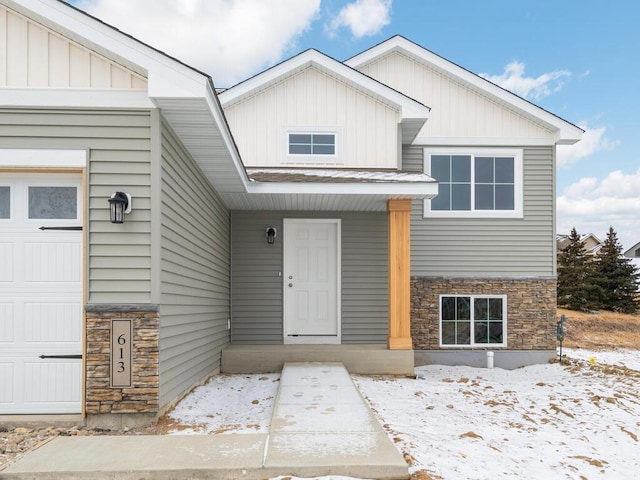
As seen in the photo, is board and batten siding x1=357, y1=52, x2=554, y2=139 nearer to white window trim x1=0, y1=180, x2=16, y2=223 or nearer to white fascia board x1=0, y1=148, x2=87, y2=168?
white fascia board x1=0, y1=148, x2=87, y2=168

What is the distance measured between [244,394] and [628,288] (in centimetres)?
1883

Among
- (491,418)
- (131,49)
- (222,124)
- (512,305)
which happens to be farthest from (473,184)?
(131,49)

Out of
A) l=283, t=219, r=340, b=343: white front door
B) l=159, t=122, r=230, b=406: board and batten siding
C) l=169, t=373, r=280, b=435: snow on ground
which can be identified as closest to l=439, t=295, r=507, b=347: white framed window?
l=283, t=219, r=340, b=343: white front door

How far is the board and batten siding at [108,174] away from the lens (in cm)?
430

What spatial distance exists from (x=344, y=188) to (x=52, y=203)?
3.57 m

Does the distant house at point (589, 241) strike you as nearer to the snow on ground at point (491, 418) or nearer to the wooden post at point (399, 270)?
the snow on ground at point (491, 418)

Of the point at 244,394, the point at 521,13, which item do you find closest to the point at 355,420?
the point at 244,394

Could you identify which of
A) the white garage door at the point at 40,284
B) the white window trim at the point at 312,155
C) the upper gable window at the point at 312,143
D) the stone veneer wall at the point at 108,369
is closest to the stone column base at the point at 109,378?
the stone veneer wall at the point at 108,369

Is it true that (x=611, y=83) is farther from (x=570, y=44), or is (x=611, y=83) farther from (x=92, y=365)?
(x=92, y=365)

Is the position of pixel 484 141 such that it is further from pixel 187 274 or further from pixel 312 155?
pixel 187 274

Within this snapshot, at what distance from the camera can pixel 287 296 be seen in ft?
26.6

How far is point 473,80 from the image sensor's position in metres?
9.01

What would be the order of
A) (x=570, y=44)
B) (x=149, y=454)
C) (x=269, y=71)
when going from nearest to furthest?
1. (x=149, y=454)
2. (x=269, y=71)
3. (x=570, y=44)

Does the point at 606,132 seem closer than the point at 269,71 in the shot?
No
